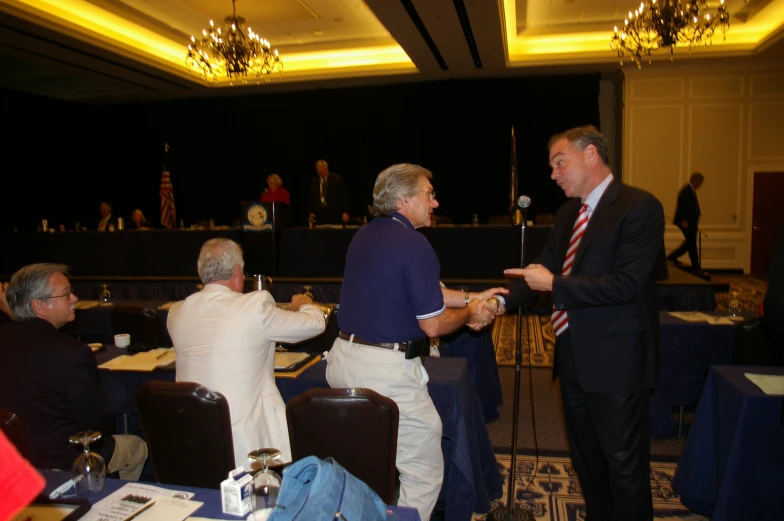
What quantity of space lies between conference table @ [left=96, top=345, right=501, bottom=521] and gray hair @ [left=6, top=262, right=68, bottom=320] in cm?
78

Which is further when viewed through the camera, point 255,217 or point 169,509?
point 255,217

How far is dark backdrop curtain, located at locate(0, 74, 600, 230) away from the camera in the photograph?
11000mm

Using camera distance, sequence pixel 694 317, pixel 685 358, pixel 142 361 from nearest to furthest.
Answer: pixel 142 361 < pixel 685 358 < pixel 694 317

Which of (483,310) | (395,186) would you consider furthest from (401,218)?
(483,310)

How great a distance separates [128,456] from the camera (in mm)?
2506

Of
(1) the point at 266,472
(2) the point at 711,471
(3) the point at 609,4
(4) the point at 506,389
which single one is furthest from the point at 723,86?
(1) the point at 266,472

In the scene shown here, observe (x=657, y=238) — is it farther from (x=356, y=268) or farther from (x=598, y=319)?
(x=356, y=268)

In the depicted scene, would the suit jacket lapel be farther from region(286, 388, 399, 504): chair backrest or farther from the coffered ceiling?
the coffered ceiling

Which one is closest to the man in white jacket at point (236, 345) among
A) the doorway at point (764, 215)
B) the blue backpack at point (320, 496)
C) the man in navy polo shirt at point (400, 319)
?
the man in navy polo shirt at point (400, 319)

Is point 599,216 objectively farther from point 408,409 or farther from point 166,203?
point 166,203

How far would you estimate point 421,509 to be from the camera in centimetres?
214

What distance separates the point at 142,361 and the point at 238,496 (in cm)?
187

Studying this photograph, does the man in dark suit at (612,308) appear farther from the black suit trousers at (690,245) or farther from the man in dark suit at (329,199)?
the black suit trousers at (690,245)

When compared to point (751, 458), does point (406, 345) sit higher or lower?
higher
